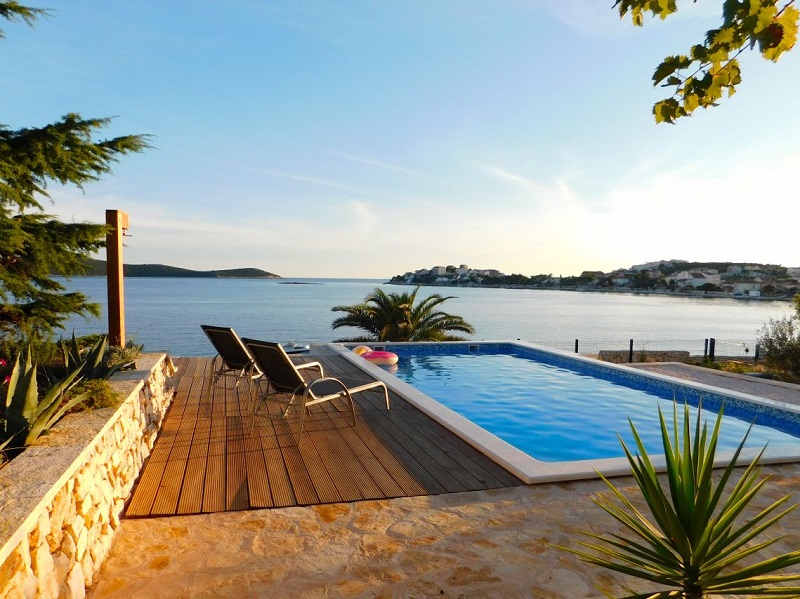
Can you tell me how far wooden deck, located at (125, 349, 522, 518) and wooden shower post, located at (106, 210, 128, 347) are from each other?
1688 mm

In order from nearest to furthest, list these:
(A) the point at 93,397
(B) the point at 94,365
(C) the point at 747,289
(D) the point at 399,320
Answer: (A) the point at 93,397 < (B) the point at 94,365 < (D) the point at 399,320 < (C) the point at 747,289

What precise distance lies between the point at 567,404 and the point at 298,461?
513cm

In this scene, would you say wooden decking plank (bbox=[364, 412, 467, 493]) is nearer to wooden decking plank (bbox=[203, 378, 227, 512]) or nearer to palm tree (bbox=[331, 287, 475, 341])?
wooden decking plank (bbox=[203, 378, 227, 512])

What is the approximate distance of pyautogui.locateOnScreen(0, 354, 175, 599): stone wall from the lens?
190cm

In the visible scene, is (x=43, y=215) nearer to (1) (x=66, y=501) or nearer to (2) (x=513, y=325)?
(1) (x=66, y=501)

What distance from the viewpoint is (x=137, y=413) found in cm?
410

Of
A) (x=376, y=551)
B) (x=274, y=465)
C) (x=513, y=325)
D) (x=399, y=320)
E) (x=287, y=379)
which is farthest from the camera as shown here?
(x=513, y=325)

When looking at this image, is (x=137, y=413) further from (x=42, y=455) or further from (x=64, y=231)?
(x=64, y=231)

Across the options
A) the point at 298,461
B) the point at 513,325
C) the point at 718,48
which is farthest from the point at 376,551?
the point at 513,325

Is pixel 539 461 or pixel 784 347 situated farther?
pixel 784 347

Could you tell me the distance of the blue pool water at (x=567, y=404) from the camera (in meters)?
6.38

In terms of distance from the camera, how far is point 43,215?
8.11 m

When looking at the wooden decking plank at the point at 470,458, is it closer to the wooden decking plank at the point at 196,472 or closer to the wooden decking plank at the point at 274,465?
the wooden decking plank at the point at 274,465

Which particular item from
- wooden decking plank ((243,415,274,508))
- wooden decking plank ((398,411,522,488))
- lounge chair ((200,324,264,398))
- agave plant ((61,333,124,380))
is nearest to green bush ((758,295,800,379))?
wooden decking plank ((398,411,522,488))
